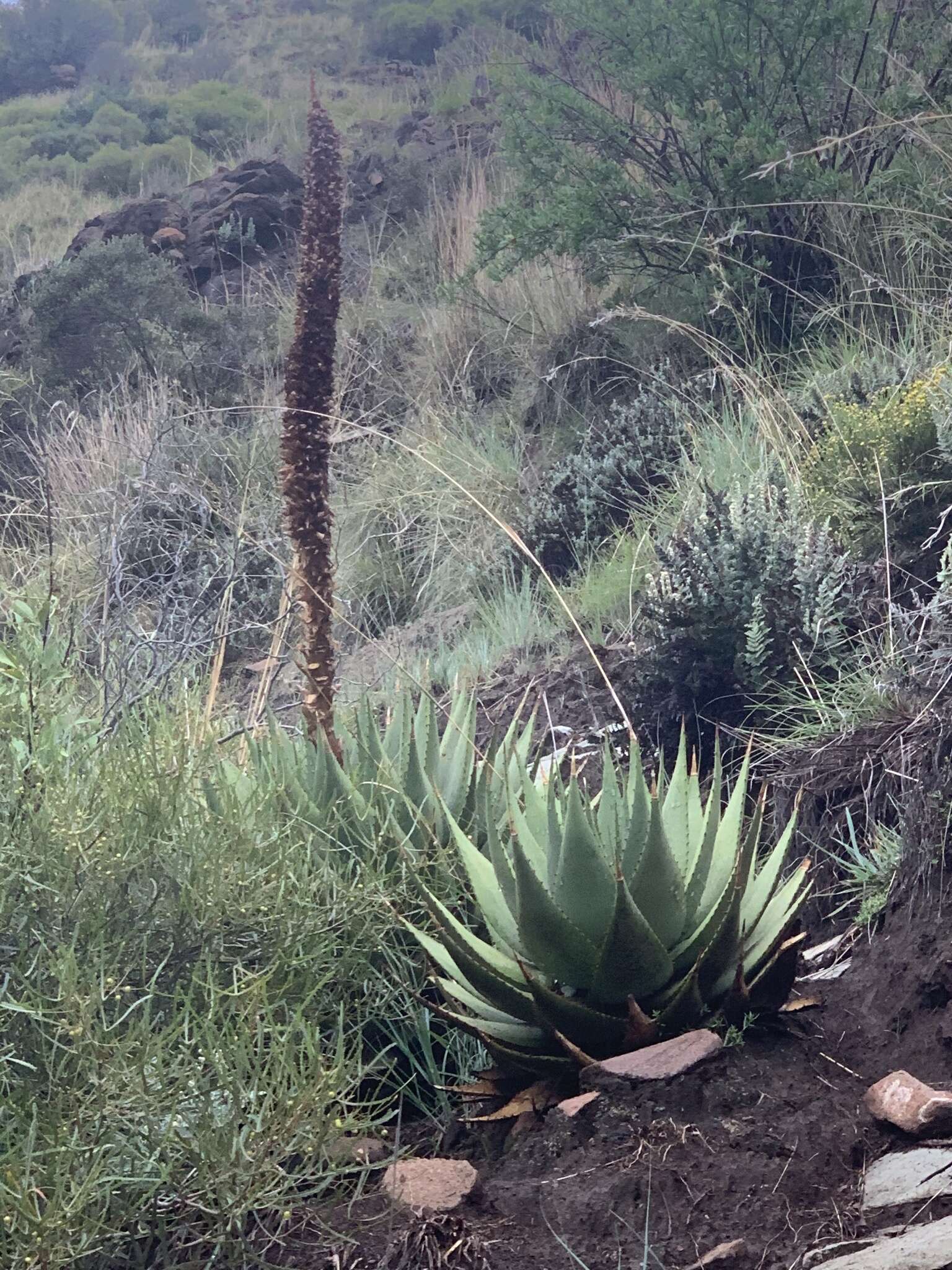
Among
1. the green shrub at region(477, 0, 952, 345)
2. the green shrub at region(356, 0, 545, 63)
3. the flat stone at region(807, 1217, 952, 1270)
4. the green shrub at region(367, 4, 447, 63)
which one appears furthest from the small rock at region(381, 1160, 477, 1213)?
the green shrub at region(367, 4, 447, 63)

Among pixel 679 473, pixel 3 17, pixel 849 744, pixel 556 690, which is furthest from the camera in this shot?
pixel 3 17

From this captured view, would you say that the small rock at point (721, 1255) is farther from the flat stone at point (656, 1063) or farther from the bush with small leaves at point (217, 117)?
the bush with small leaves at point (217, 117)

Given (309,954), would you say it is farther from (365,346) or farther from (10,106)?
(10,106)

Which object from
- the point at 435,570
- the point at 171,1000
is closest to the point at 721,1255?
the point at 171,1000

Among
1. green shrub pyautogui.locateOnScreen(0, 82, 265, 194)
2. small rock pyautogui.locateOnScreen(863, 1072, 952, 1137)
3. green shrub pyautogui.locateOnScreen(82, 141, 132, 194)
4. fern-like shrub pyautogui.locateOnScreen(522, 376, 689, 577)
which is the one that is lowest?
fern-like shrub pyautogui.locateOnScreen(522, 376, 689, 577)

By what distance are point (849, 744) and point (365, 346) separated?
767 centimetres

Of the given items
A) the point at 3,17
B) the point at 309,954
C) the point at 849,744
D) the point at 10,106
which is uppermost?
the point at 3,17

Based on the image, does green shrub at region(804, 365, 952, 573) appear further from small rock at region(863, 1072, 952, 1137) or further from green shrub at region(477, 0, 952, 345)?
small rock at region(863, 1072, 952, 1137)

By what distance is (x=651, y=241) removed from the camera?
24.2 ft

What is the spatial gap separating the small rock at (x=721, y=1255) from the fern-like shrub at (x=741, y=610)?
2.29 meters

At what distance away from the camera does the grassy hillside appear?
5.93ft

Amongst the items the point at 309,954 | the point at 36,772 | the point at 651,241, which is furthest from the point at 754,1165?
the point at 651,241

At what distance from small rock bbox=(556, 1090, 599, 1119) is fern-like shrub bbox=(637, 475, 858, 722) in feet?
6.56

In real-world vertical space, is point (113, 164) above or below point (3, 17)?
below
